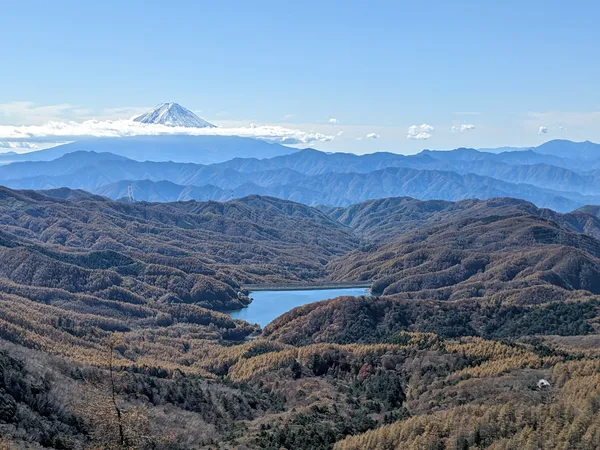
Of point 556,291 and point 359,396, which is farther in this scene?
point 556,291

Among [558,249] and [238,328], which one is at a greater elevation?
[558,249]

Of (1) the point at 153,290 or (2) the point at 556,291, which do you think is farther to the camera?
(1) the point at 153,290

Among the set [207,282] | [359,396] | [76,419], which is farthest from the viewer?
[207,282]

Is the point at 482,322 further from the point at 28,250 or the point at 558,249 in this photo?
the point at 28,250

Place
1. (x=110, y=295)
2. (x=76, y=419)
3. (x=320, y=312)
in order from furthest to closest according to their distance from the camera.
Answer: (x=110, y=295)
(x=320, y=312)
(x=76, y=419)

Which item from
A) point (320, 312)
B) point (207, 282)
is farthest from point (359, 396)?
point (207, 282)

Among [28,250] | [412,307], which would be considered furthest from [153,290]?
[412,307]

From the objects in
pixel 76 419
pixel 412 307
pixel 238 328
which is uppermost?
pixel 76 419

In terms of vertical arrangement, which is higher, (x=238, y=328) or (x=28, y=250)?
(x=28, y=250)

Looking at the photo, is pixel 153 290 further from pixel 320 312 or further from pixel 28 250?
pixel 320 312
